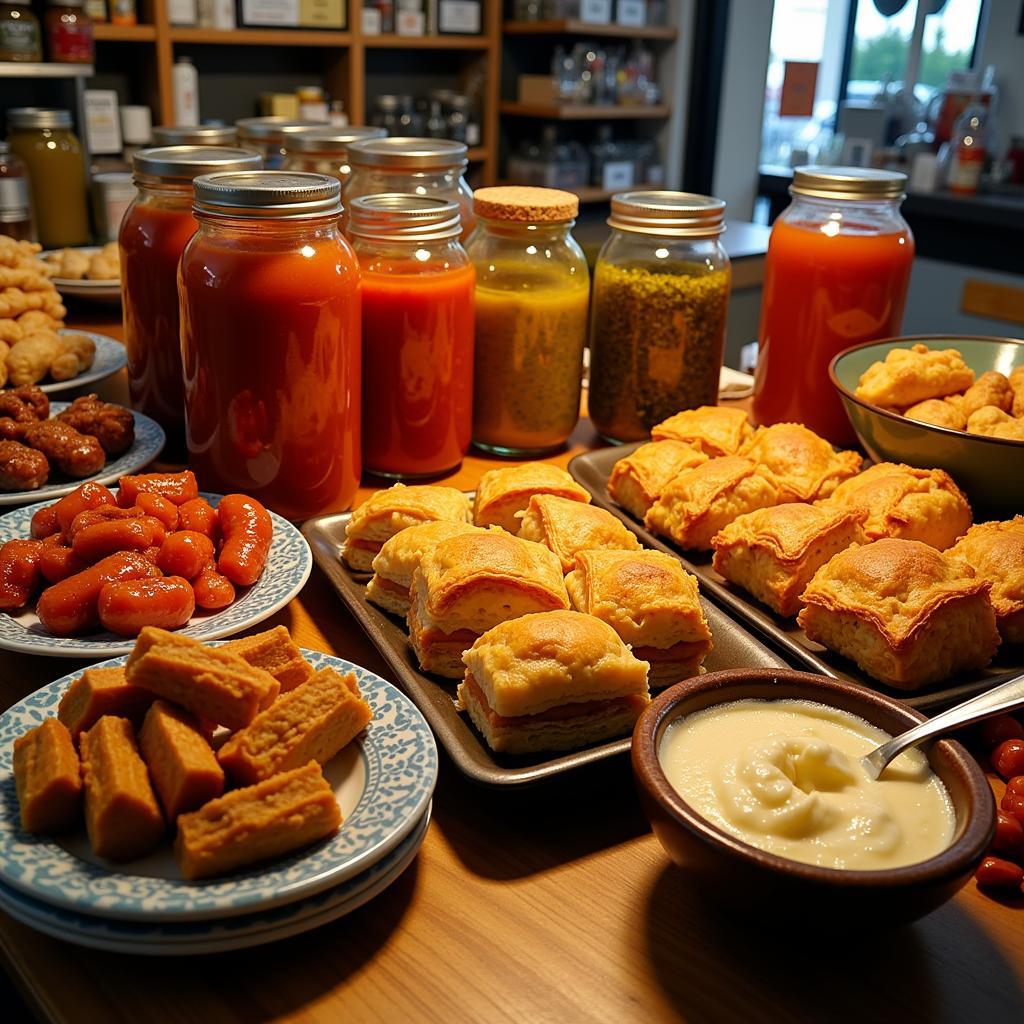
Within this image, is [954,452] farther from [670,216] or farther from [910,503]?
[670,216]

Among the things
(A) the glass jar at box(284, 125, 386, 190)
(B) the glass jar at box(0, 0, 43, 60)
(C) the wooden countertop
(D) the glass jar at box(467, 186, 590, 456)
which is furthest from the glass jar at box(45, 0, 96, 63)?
(C) the wooden countertop

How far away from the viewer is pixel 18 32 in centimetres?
299

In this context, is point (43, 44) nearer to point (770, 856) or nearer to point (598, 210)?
point (598, 210)

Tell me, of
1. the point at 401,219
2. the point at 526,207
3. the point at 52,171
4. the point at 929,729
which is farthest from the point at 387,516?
the point at 52,171

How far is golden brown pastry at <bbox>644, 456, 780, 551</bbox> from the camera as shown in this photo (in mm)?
1309

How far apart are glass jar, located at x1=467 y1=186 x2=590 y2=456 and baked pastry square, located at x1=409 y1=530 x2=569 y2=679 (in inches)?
22.2

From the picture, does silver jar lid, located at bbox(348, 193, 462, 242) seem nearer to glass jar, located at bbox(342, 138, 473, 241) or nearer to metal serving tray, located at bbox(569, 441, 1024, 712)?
glass jar, located at bbox(342, 138, 473, 241)

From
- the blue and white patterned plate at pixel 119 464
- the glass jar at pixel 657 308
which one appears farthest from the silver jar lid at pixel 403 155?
the blue and white patterned plate at pixel 119 464

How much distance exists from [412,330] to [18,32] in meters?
2.30

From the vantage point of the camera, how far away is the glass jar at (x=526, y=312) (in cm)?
153

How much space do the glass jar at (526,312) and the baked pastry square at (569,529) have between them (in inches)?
14.6

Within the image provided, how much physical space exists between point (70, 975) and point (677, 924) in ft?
1.43

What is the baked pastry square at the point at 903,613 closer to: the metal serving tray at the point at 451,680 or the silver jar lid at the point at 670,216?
the metal serving tray at the point at 451,680

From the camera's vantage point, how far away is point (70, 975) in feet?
2.39
